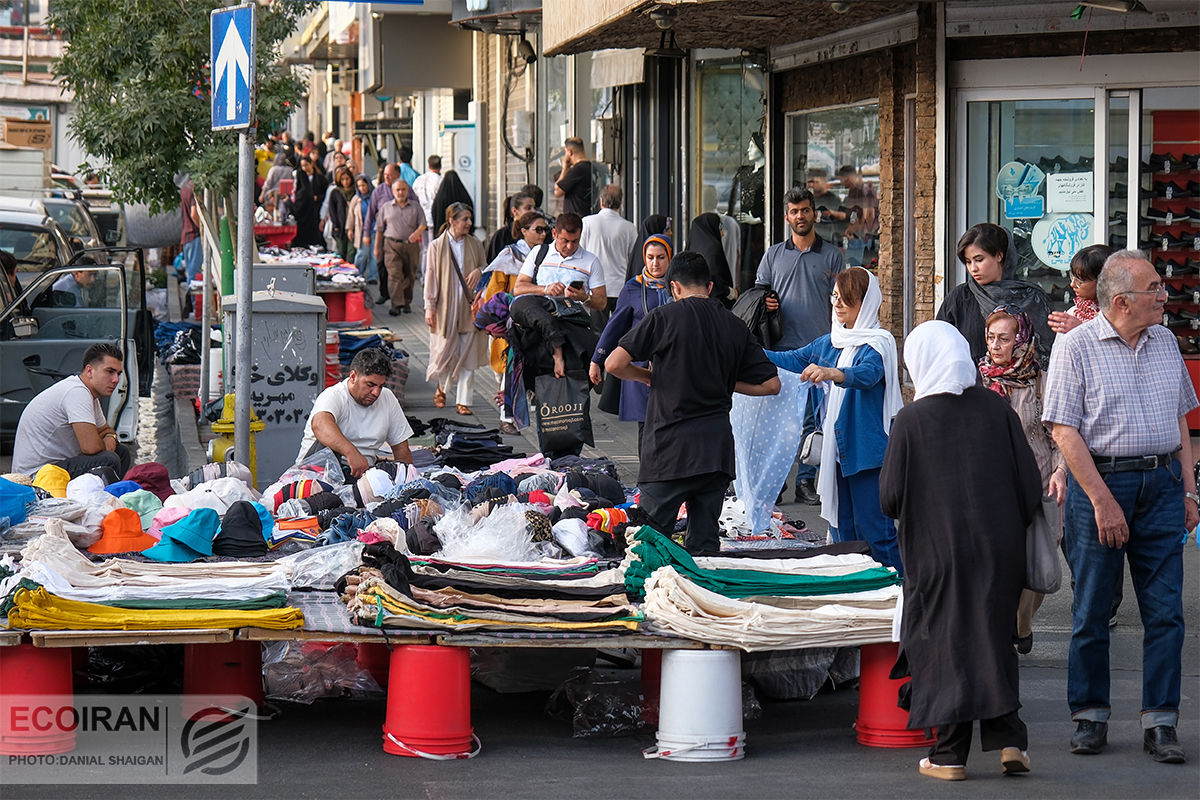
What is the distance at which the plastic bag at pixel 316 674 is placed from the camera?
688cm

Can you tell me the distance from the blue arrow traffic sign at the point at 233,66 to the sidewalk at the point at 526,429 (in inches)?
144

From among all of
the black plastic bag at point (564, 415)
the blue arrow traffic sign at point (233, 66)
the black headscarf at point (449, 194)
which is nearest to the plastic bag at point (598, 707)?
the blue arrow traffic sign at point (233, 66)

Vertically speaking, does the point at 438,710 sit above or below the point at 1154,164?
below

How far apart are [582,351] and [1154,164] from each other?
4385 millimetres

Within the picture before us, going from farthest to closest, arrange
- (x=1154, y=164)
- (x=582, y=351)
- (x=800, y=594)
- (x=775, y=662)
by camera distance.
→ (x=1154, y=164) → (x=582, y=351) → (x=775, y=662) → (x=800, y=594)

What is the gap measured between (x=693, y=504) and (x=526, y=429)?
5918 mm

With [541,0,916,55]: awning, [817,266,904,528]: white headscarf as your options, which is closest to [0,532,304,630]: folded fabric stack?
[817,266,904,528]: white headscarf

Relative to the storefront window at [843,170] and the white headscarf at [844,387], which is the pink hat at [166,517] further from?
the storefront window at [843,170]

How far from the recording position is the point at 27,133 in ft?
92.4

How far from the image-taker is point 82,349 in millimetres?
13109

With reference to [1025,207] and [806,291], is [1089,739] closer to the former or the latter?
[806,291]

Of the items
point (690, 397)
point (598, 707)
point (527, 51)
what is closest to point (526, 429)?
point (690, 397)

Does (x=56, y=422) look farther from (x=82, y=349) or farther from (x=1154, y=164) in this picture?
(x=1154, y=164)

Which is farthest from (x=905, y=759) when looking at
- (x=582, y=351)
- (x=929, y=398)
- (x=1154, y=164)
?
(x=1154, y=164)
